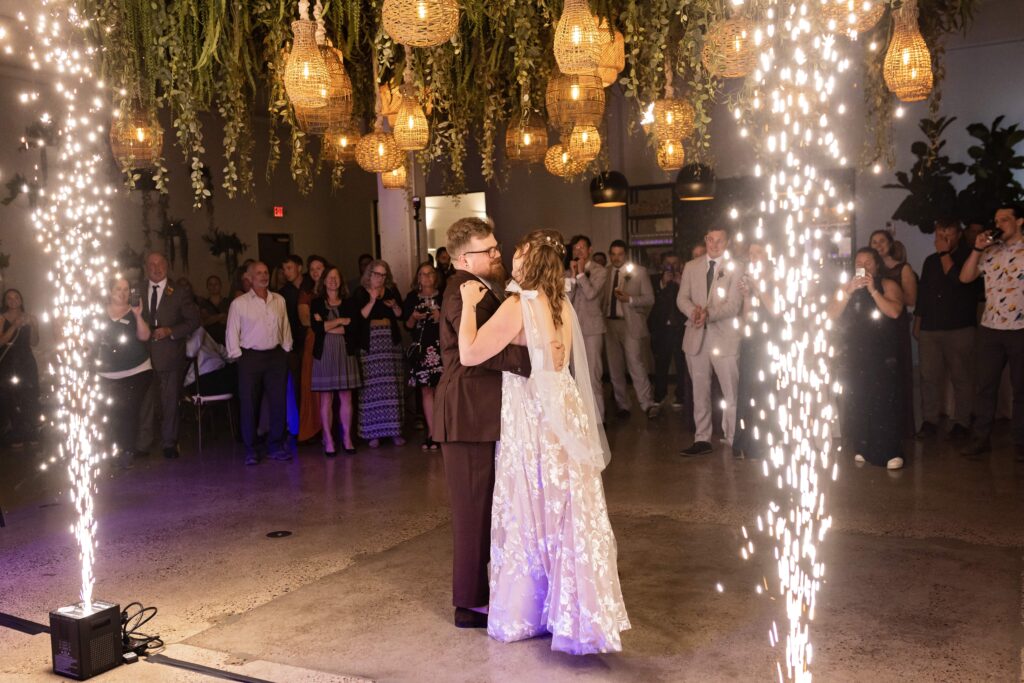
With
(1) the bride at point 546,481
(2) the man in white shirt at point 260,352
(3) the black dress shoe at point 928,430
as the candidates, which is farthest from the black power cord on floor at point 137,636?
(3) the black dress shoe at point 928,430

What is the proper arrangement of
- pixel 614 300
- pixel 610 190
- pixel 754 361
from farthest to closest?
pixel 610 190
pixel 614 300
pixel 754 361

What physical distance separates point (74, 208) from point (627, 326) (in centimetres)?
497

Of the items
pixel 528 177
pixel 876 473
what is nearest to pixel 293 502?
pixel 876 473

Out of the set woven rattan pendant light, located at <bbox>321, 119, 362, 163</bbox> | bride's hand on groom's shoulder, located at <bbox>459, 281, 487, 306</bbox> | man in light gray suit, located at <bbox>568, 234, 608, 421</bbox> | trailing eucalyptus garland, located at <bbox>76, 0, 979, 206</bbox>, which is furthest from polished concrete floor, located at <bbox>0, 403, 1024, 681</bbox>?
woven rattan pendant light, located at <bbox>321, 119, 362, 163</bbox>

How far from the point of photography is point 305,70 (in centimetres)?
494

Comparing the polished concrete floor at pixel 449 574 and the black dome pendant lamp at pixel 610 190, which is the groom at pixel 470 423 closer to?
the polished concrete floor at pixel 449 574

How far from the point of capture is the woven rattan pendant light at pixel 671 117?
591 cm

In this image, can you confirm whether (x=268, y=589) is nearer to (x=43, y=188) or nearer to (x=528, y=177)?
(x=43, y=188)

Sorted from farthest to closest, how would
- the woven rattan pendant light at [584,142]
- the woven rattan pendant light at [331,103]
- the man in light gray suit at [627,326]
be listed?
the man in light gray suit at [627,326] → the woven rattan pendant light at [584,142] → the woven rattan pendant light at [331,103]

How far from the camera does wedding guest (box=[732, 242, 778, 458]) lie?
658 cm

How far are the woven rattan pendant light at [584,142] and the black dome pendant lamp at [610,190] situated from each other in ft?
15.1

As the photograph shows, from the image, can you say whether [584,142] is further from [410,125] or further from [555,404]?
[555,404]

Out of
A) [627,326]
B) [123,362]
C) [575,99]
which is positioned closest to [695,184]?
[627,326]

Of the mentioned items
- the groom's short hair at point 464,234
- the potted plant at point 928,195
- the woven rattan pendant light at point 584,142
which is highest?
the woven rattan pendant light at point 584,142
